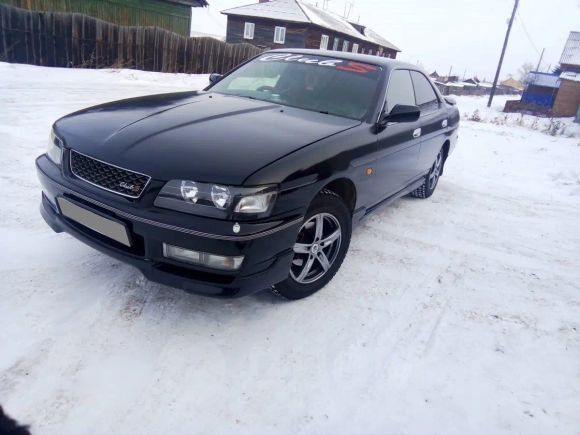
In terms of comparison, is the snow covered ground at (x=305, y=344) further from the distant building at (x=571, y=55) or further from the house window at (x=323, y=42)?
the distant building at (x=571, y=55)

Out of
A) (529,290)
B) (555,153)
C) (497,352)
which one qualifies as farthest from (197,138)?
(555,153)

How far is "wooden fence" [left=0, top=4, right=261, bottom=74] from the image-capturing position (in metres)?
12.5

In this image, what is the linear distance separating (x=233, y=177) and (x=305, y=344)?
3.51ft

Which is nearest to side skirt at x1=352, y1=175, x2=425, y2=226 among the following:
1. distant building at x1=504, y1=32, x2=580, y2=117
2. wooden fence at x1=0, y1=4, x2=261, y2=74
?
wooden fence at x1=0, y1=4, x2=261, y2=74

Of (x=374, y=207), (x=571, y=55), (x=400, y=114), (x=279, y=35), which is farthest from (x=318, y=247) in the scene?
(x=571, y=55)

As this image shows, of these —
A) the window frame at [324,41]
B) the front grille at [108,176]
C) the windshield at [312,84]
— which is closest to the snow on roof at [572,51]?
the window frame at [324,41]

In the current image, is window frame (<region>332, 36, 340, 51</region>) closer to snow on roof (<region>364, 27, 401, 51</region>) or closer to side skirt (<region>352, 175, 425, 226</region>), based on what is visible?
snow on roof (<region>364, 27, 401, 51</region>)

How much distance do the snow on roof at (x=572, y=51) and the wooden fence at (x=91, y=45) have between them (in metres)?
34.8

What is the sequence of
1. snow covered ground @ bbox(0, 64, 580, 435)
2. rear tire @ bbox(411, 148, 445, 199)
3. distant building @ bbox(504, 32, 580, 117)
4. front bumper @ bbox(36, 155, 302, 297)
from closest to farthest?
snow covered ground @ bbox(0, 64, 580, 435)
front bumper @ bbox(36, 155, 302, 297)
rear tire @ bbox(411, 148, 445, 199)
distant building @ bbox(504, 32, 580, 117)

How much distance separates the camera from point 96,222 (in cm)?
219

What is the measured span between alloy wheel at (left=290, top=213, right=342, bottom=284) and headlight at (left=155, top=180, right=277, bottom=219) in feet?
1.79

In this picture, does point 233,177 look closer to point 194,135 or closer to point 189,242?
point 189,242

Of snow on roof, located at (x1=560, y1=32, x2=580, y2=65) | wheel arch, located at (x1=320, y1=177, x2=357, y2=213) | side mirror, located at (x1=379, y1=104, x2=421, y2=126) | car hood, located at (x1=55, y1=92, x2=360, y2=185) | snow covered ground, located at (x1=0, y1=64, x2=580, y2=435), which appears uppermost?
snow on roof, located at (x1=560, y1=32, x2=580, y2=65)

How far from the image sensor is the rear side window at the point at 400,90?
132 inches
